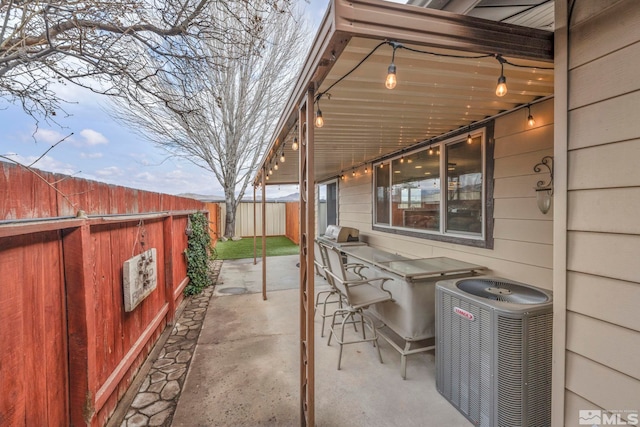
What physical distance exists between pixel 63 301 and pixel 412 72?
2.62 meters

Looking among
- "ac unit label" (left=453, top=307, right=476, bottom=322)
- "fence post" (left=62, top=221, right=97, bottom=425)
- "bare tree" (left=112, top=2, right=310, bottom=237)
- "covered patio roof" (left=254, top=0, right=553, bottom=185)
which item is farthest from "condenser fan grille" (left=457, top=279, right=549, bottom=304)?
"bare tree" (left=112, top=2, right=310, bottom=237)

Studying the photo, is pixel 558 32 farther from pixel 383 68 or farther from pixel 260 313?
pixel 260 313

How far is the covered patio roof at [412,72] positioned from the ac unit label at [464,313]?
164 centimetres

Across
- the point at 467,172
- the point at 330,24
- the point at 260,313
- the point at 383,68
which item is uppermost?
the point at 383,68

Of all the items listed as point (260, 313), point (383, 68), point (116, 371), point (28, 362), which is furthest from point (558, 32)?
point (260, 313)

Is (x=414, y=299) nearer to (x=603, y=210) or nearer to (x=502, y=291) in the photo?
(x=502, y=291)

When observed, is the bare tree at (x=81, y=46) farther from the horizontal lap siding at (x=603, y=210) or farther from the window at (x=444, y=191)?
the window at (x=444, y=191)

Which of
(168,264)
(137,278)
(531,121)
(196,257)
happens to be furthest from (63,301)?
(531,121)

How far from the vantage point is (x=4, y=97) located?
81.2 inches

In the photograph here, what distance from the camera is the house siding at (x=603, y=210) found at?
109 cm

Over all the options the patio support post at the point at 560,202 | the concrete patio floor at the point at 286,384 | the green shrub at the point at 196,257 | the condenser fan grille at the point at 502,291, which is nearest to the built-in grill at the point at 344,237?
the concrete patio floor at the point at 286,384

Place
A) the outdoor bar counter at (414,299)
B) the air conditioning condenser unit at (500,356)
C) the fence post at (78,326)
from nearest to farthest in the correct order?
the fence post at (78,326) → the air conditioning condenser unit at (500,356) → the outdoor bar counter at (414,299)

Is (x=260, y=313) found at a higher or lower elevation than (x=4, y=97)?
lower

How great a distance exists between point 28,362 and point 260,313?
2.84 metres
